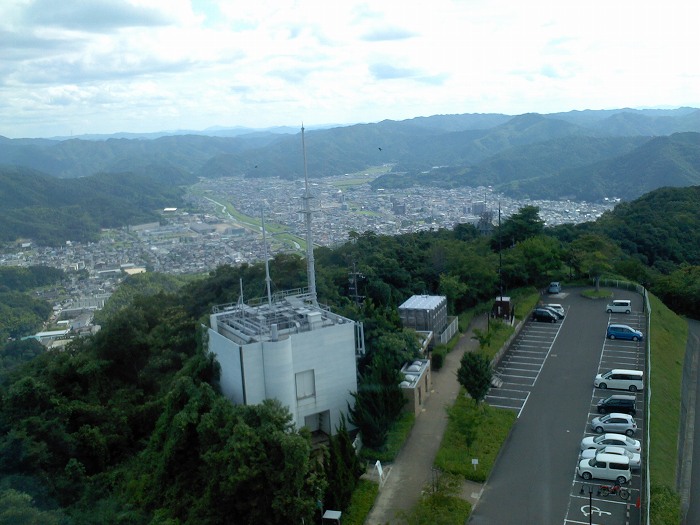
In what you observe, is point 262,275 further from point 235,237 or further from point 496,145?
point 496,145

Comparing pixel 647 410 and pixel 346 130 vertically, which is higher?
pixel 346 130

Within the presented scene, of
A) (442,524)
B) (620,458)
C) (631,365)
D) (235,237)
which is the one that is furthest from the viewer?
(235,237)

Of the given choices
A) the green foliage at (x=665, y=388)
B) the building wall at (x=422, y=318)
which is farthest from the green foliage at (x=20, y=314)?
the green foliage at (x=665, y=388)

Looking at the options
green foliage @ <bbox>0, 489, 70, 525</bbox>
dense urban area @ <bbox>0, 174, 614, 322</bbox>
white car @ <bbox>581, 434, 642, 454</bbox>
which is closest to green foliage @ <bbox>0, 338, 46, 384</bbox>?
dense urban area @ <bbox>0, 174, 614, 322</bbox>

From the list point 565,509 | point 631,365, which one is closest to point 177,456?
point 565,509

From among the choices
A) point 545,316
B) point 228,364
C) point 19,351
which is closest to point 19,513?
point 228,364

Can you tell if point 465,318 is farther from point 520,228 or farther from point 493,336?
point 520,228
